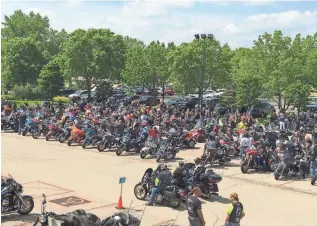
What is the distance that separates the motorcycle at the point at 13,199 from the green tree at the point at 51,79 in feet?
134

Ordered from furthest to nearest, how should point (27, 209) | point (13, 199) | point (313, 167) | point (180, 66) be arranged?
point (180, 66) < point (313, 167) < point (27, 209) < point (13, 199)

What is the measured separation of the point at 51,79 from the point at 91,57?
5.70m

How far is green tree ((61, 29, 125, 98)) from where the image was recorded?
49.3 meters

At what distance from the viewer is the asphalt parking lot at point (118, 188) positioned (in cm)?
1313

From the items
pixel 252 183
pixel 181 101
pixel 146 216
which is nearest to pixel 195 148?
pixel 252 183

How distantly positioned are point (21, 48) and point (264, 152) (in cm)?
4832

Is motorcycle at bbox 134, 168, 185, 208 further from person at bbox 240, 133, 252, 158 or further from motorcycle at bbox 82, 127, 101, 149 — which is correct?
motorcycle at bbox 82, 127, 101, 149

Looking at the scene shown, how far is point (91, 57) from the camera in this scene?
164 ft

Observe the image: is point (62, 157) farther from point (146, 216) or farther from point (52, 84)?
point (52, 84)

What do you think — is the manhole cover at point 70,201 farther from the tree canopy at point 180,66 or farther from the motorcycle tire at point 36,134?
the tree canopy at point 180,66

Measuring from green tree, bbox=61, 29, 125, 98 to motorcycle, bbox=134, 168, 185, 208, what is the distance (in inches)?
1392

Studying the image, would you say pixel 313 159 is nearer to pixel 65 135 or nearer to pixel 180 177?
pixel 180 177

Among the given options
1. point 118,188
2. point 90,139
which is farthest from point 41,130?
point 118,188

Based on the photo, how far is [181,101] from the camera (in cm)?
4503
